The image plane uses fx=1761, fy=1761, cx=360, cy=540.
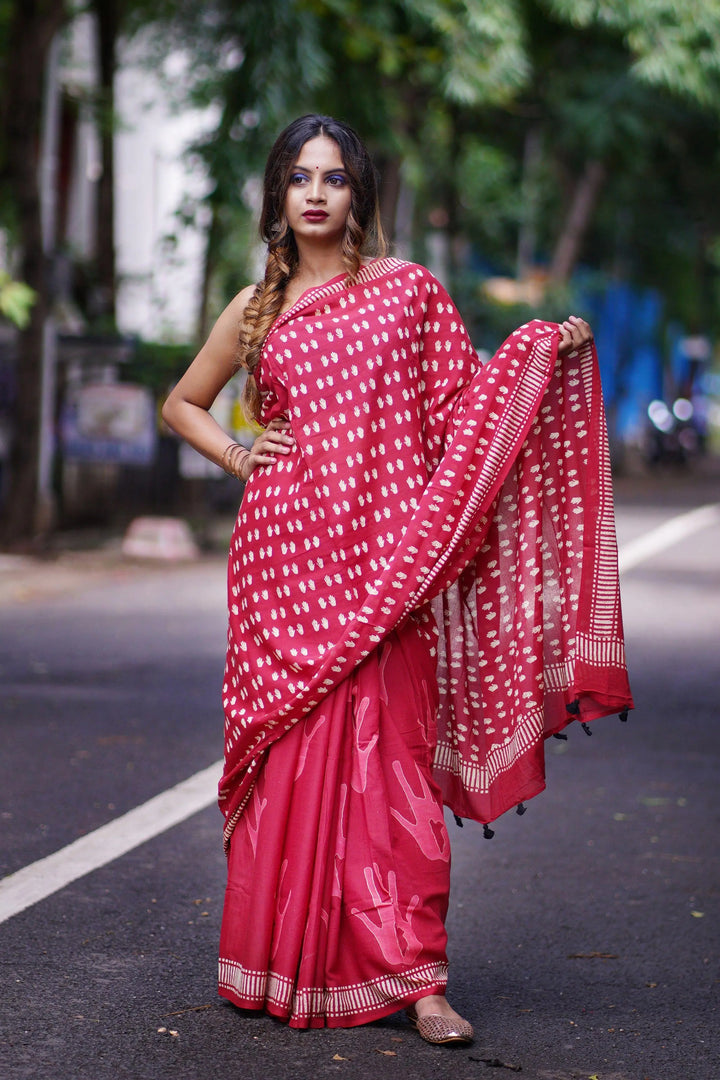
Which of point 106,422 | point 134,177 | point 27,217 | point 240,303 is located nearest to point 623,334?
point 134,177

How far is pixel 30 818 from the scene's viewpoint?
18.6 ft

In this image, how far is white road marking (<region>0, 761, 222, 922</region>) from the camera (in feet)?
15.7

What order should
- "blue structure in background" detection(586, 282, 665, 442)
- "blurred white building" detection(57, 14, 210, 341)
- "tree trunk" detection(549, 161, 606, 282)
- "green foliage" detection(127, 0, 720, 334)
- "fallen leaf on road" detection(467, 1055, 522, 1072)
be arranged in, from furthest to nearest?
1. "blue structure in background" detection(586, 282, 665, 442)
2. "tree trunk" detection(549, 161, 606, 282)
3. "blurred white building" detection(57, 14, 210, 341)
4. "green foliage" detection(127, 0, 720, 334)
5. "fallen leaf on road" detection(467, 1055, 522, 1072)

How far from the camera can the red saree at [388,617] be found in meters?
3.64

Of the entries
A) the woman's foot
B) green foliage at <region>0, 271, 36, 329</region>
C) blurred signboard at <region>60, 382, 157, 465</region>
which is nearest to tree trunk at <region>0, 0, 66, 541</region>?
blurred signboard at <region>60, 382, 157, 465</region>

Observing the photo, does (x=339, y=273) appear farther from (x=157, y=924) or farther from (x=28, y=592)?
(x=28, y=592)

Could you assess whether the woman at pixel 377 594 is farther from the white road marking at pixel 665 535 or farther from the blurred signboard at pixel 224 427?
the blurred signboard at pixel 224 427

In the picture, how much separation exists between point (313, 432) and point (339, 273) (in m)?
0.38

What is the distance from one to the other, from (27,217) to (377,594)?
12.6 metres

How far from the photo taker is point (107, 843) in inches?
211

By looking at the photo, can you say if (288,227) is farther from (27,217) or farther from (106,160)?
(106,160)

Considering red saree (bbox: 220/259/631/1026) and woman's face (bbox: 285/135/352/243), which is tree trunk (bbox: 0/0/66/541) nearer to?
woman's face (bbox: 285/135/352/243)

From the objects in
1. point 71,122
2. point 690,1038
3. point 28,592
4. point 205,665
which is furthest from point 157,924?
point 71,122

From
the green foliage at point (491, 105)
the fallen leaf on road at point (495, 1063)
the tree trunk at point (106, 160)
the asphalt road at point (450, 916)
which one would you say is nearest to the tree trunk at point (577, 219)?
the green foliage at point (491, 105)
